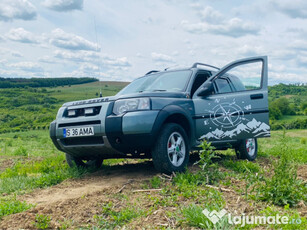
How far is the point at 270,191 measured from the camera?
152 inches

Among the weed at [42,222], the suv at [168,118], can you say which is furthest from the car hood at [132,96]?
the weed at [42,222]

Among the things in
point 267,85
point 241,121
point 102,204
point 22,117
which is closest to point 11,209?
point 102,204

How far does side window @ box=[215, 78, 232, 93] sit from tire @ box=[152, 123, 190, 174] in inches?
59.1

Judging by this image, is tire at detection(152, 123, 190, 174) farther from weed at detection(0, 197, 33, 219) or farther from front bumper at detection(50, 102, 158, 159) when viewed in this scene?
weed at detection(0, 197, 33, 219)

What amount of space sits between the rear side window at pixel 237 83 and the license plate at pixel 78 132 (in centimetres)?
303

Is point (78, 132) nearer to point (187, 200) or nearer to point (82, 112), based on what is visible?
point (82, 112)

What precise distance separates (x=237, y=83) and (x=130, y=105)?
2.58m

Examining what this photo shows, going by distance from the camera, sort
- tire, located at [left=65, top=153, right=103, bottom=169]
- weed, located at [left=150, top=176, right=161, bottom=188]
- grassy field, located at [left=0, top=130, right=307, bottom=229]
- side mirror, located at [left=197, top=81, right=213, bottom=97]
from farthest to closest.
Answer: tire, located at [left=65, top=153, right=103, bottom=169], side mirror, located at [left=197, top=81, right=213, bottom=97], weed, located at [left=150, top=176, right=161, bottom=188], grassy field, located at [left=0, top=130, right=307, bottom=229]

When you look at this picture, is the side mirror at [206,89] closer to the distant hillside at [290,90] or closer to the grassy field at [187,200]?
the grassy field at [187,200]

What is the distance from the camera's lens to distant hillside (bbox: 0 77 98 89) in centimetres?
7834

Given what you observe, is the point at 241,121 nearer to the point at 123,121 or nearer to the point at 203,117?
the point at 203,117

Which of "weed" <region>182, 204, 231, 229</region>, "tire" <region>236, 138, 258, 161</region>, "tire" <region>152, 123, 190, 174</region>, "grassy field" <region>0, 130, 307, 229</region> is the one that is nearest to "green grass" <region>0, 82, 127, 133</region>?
"tire" <region>236, 138, 258, 161</region>

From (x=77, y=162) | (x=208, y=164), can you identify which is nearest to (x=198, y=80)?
(x=208, y=164)

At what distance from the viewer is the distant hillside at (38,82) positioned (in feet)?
257
